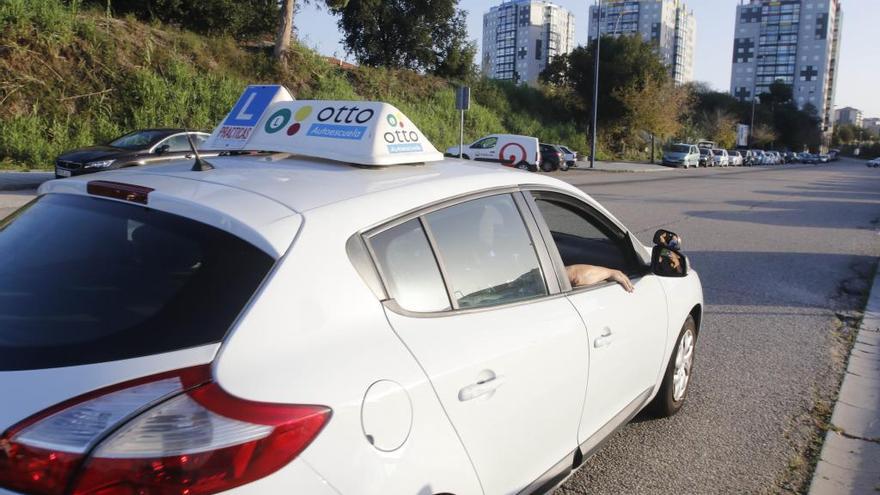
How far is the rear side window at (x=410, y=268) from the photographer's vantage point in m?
2.19

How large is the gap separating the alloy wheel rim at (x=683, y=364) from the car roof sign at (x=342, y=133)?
200cm

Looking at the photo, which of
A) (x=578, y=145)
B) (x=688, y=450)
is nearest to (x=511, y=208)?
(x=688, y=450)

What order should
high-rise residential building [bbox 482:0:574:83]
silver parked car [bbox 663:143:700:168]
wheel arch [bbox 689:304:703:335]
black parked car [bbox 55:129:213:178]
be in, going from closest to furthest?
wheel arch [bbox 689:304:703:335] < black parked car [bbox 55:129:213:178] < silver parked car [bbox 663:143:700:168] < high-rise residential building [bbox 482:0:574:83]

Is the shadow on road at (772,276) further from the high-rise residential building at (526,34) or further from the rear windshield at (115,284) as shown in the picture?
the high-rise residential building at (526,34)

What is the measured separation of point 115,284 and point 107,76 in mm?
24300

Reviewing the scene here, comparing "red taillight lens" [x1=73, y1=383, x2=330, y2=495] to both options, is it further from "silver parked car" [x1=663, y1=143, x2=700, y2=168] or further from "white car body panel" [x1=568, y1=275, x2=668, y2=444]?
"silver parked car" [x1=663, y1=143, x2=700, y2=168]

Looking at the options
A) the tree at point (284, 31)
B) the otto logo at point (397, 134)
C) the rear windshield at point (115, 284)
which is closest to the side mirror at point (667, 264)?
the otto logo at point (397, 134)

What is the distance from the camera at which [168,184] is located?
228 centimetres

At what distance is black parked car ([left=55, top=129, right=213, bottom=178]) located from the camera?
14.4 meters

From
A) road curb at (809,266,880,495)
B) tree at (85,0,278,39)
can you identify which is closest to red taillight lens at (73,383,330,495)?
road curb at (809,266,880,495)

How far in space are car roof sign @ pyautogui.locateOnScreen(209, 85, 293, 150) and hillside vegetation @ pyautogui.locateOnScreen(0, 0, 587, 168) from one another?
18.4m

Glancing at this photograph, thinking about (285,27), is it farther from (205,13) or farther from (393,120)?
(393,120)

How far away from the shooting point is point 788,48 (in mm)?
155625

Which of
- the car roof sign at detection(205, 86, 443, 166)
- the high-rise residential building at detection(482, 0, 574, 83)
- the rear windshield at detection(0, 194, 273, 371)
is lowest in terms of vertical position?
the rear windshield at detection(0, 194, 273, 371)
